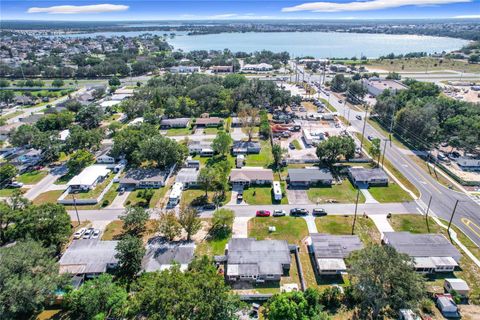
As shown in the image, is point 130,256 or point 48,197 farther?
point 48,197

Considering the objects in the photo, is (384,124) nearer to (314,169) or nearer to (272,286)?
(314,169)

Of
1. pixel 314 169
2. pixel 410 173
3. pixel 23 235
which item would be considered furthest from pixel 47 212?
pixel 410 173

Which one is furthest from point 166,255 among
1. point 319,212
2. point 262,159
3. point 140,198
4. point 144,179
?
point 262,159

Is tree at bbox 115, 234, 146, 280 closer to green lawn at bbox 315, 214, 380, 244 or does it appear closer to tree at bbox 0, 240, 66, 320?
tree at bbox 0, 240, 66, 320

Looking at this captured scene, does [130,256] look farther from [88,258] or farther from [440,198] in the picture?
[440,198]

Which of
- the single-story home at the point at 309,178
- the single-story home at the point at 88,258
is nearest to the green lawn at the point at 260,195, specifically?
the single-story home at the point at 309,178
